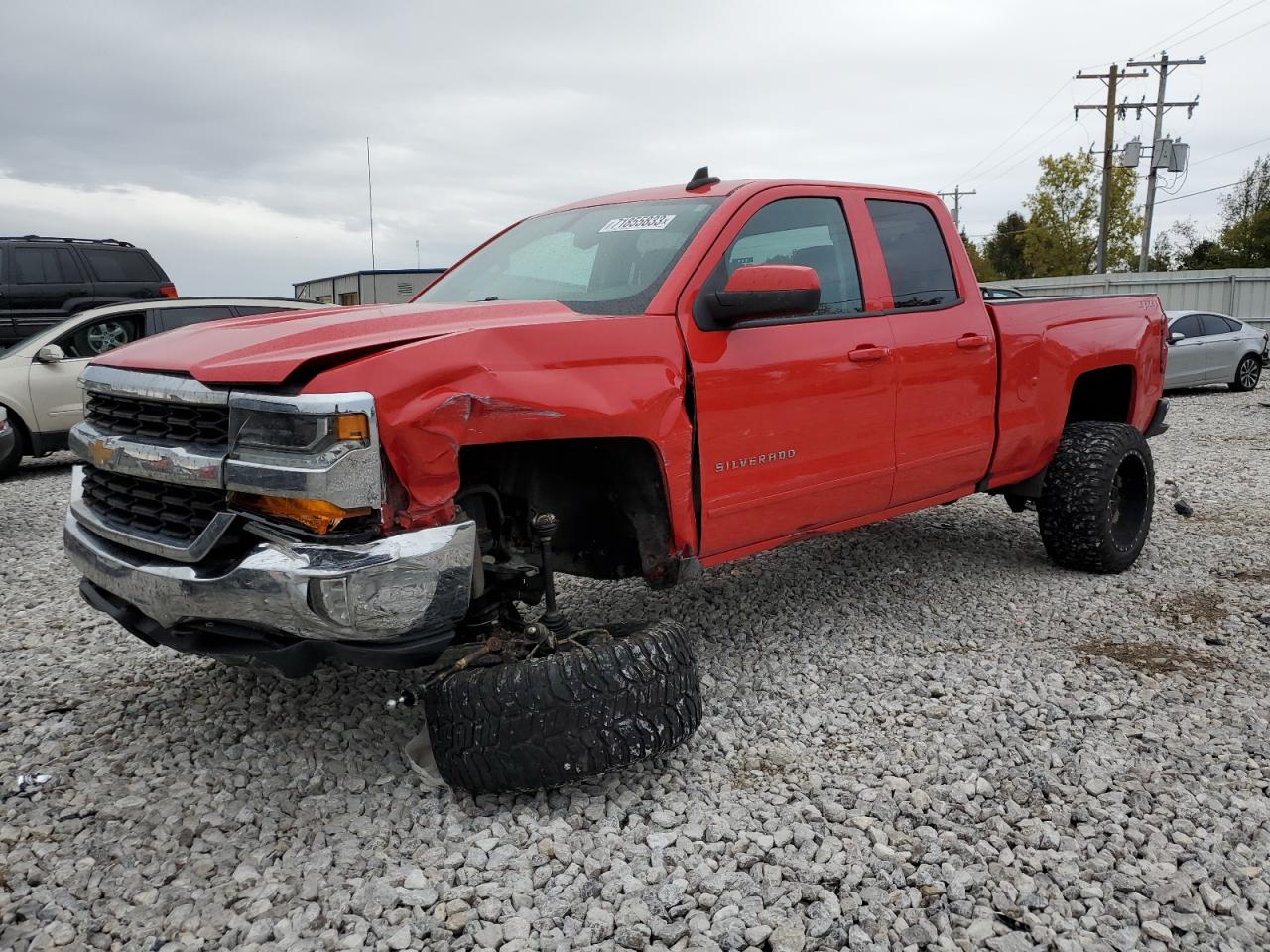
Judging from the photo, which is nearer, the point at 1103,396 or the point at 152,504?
the point at 152,504

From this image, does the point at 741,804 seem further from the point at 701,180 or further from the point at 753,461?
the point at 701,180

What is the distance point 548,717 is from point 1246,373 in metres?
16.5

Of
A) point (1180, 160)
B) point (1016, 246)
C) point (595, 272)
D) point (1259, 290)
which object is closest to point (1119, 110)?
point (1180, 160)

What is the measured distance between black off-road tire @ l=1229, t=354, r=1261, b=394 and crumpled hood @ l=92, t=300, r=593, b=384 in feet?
51.4

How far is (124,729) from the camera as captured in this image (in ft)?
11.2

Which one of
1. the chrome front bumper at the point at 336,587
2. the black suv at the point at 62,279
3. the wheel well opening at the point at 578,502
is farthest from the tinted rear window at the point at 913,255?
the black suv at the point at 62,279

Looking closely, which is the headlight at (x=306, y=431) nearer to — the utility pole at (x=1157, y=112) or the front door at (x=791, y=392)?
the front door at (x=791, y=392)

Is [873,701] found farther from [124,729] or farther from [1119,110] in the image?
[1119,110]

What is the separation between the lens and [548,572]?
2895 mm

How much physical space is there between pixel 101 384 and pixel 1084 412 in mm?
5028

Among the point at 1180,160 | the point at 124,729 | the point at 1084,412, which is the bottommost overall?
the point at 124,729

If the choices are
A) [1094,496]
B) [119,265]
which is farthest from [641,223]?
[119,265]

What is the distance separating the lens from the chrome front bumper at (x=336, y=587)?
245 cm

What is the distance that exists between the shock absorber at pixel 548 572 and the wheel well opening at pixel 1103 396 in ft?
12.1
